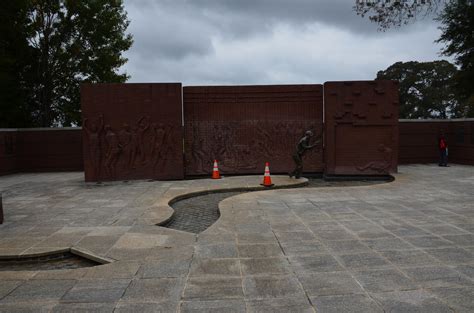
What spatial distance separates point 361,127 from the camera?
1359 centimetres

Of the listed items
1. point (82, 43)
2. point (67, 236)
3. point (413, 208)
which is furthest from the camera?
point (82, 43)

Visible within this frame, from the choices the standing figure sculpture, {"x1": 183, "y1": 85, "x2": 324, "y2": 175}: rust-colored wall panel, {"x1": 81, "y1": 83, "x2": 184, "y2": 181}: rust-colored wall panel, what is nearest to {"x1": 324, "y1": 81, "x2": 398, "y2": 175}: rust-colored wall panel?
{"x1": 183, "y1": 85, "x2": 324, "y2": 175}: rust-colored wall panel

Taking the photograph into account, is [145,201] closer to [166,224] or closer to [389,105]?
[166,224]

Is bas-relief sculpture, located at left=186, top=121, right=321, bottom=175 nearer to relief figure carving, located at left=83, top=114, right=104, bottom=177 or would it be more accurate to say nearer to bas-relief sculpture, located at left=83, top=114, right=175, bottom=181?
bas-relief sculpture, located at left=83, top=114, right=175, bottom=181

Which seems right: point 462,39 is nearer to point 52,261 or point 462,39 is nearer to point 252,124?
point 252,124

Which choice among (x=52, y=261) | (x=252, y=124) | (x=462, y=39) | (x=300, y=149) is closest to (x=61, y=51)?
(x=252, y=124)

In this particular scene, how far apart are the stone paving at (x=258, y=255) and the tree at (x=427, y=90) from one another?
1428 inches

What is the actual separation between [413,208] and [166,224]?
4.86m

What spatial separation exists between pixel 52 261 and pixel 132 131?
→ 8.20 m

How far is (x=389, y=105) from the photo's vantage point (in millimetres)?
13547

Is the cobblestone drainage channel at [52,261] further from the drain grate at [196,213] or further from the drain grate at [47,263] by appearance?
the drain grate at [196,213]

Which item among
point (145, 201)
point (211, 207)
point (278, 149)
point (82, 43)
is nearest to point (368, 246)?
point (211, 207)

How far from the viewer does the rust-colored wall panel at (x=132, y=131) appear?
12680mm

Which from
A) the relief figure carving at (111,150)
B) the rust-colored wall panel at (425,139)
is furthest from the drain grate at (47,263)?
the rust-colored wall panel at (425,139)
